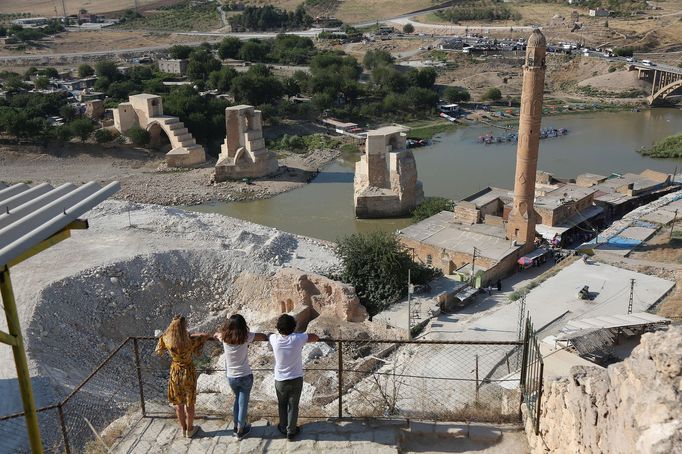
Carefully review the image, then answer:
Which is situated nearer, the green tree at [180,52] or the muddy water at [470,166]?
the muddy water at [470,166]

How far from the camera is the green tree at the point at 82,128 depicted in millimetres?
30547

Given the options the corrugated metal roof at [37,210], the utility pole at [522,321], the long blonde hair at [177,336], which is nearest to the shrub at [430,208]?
the utility pole at [522,321]

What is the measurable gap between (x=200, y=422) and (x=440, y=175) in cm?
2402

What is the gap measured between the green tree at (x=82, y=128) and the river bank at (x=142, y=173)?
1.53 ft

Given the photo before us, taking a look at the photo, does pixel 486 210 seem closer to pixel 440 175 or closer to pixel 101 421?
pixel 440 175

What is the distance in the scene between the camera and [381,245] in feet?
43.2

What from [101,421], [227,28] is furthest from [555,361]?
[227,28]

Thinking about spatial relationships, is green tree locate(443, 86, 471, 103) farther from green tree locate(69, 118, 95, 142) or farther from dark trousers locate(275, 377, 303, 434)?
dark trousers locate(275, 377, 303, 434)

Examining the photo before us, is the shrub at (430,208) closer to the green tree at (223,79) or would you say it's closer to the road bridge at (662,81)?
the green tree at (223,79)

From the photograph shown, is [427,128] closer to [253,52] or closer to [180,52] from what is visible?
[253,52]

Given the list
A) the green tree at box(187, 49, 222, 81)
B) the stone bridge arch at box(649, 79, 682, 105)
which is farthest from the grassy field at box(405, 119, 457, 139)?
the stone bridge arch at box(649, 79, 682, 105)

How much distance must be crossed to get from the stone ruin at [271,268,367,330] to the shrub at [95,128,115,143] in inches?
843

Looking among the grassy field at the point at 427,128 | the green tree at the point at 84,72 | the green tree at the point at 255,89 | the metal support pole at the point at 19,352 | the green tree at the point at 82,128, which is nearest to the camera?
the metal support pole at the point at 19,352

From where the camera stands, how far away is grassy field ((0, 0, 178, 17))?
88.3 metres
